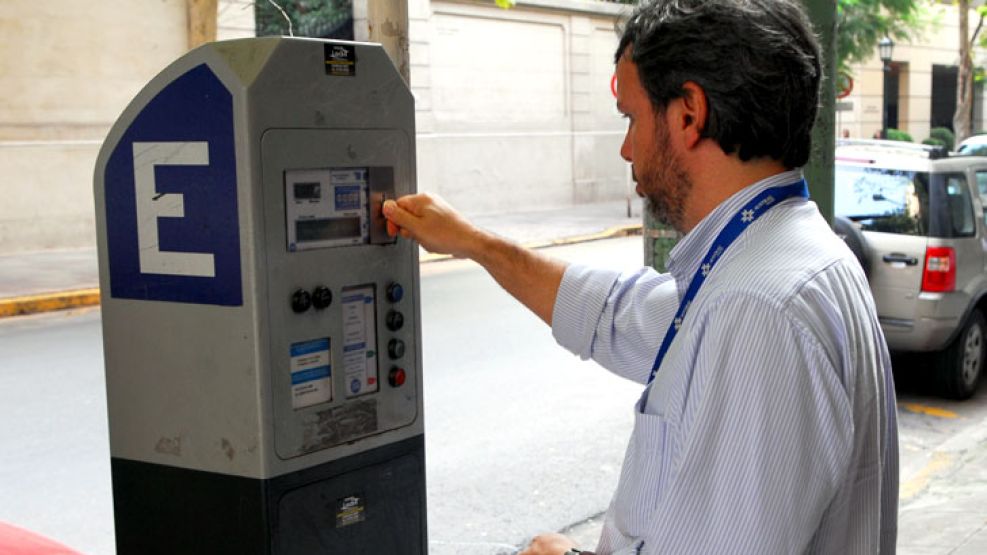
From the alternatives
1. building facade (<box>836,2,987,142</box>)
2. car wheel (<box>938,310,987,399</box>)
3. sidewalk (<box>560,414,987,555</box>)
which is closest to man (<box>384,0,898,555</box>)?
sidewalk (<box>560,414,987,555</box>)

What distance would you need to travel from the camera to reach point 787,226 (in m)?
1.64

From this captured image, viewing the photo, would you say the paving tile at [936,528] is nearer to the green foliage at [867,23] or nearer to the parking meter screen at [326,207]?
the parking meter screen at [326,207]

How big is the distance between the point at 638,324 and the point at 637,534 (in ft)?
2.09

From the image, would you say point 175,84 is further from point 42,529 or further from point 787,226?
point 42,529

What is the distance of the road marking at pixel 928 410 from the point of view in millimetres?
7422

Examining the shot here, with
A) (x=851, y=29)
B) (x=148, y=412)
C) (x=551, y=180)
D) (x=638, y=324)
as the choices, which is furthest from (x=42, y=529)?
(x=851, y=29)

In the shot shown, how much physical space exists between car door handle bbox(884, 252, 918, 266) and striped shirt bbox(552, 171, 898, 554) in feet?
19.5

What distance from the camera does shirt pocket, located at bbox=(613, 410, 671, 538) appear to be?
1.63 metres

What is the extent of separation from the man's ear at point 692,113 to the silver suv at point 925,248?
5831 millimetres

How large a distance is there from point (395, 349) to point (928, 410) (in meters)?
5.83

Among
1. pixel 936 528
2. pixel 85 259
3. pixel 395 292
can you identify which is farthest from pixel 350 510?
pixel 85 259

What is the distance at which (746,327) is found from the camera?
1.49 metres

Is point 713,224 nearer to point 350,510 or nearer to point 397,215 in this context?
point 397,215

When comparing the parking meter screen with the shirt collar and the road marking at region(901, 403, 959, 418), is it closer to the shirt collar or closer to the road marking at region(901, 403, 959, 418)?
the shirt collar
